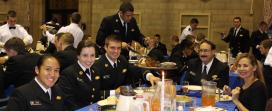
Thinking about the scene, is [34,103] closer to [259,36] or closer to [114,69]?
[114,69]

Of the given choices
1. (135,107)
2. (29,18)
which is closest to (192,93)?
(135,107)

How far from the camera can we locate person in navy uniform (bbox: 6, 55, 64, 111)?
8.68 feet

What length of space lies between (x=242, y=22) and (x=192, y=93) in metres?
7.02

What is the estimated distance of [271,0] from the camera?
9898 mm

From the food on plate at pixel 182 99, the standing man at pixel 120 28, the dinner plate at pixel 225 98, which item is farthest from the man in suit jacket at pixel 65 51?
the dinner plate at pixel 225 98

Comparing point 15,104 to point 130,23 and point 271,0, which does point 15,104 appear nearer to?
A: point 130,23

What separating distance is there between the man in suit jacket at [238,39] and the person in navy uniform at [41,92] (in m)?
7.20

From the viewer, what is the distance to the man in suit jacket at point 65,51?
4.98 m

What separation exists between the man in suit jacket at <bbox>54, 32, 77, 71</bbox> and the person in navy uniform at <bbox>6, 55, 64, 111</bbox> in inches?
82.1

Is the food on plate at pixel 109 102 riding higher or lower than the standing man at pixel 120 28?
lower

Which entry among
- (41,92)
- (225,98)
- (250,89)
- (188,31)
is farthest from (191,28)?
(41,92)

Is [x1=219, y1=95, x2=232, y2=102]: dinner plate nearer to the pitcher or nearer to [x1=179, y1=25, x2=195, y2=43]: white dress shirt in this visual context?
the pitcher

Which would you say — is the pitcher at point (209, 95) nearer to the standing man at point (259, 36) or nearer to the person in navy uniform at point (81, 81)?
the person in navy uniform at point (81, 81)

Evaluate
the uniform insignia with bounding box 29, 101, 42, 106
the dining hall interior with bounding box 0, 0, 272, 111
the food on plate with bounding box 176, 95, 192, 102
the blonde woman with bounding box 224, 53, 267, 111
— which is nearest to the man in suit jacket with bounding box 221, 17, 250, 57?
the dining hall interior with bounding box 0, 0, 272, 111
